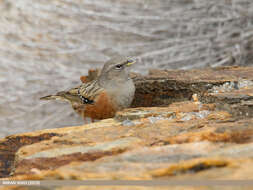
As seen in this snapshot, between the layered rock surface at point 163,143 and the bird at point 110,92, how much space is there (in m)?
0.37

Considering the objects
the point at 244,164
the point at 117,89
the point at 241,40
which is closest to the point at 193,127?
the point at 244,164

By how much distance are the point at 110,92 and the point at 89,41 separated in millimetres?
2845

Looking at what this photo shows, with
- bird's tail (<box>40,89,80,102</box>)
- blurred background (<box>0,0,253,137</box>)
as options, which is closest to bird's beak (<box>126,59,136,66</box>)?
bird's tail (<box>40,89,80,102</box>)

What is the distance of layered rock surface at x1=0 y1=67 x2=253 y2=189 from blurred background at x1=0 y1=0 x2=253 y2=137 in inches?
106

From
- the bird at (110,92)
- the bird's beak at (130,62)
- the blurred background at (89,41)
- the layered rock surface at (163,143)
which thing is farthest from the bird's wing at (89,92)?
the blurred background at (89,41)

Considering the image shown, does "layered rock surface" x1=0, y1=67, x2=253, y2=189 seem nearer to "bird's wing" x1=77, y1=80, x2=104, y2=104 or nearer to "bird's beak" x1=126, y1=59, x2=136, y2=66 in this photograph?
"bird's beak" x1=126, y1=59, x2=136, y2=66

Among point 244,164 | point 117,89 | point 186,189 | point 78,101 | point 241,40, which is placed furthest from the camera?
point 241,40

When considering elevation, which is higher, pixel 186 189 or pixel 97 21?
pixel 97 21

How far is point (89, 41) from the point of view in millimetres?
6527

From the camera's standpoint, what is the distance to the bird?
374 centimetres

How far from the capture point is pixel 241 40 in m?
6.14

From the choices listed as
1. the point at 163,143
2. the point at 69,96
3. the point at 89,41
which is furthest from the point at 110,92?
the point at 89,41

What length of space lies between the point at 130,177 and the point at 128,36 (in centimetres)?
486

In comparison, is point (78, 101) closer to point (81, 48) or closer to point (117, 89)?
point (117, 89)
